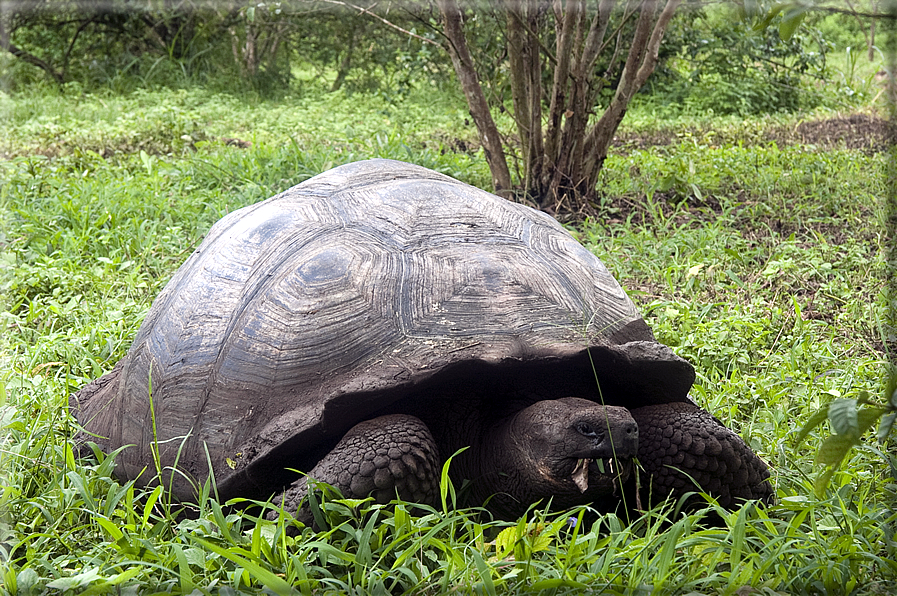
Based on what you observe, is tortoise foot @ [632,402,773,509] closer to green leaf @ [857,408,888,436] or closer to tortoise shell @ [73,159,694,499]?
tortoise shell @ [73,159,694,499]

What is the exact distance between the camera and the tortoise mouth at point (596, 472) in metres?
1.91

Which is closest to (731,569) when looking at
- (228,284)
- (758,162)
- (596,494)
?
(596,494)

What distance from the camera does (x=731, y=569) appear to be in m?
1.71

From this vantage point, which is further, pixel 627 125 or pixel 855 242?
pixel 627 125

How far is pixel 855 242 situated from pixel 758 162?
1.72 m

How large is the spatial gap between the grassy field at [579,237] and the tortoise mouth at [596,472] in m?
0.10

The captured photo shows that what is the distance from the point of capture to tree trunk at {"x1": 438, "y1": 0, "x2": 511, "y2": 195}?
4.50 metres

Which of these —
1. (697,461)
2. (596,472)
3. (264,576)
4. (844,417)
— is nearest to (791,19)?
(844,417)

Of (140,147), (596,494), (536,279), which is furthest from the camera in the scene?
(140,147)

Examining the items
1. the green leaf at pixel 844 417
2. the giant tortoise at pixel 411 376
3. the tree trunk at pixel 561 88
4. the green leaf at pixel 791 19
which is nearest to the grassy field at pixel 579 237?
the giant tortoise at pixel 411 376

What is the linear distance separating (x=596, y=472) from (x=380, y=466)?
1.83 ft

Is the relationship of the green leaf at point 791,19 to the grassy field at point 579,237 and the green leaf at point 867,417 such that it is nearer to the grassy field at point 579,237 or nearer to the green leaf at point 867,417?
the green leaf at point 867,417

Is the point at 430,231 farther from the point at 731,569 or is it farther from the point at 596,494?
the point at 731,569

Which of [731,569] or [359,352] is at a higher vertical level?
[359,352]
